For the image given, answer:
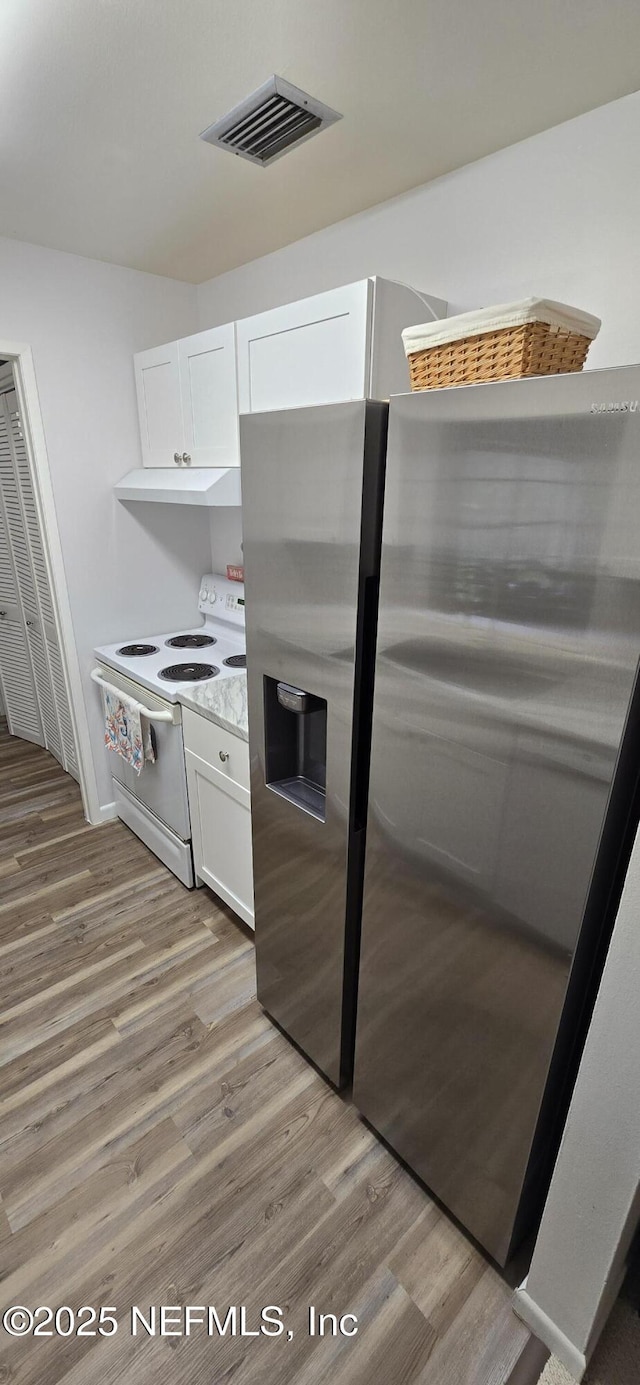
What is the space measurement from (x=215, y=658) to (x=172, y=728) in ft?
1.70

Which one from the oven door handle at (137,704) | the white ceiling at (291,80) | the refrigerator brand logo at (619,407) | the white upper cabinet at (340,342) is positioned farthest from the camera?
the oven door handle at (137,704)

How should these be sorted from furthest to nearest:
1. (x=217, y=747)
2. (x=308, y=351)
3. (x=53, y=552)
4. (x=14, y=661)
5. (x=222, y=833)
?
(x=14, y=661) < (x=53, y=552) < (x=222, y=833) < (x=217, y=747) < (x=308, y=351)

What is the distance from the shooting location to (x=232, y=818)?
203 cm

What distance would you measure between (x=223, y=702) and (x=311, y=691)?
75cm

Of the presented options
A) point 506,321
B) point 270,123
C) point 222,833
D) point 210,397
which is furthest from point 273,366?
point 222,833

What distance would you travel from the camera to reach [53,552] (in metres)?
2.56

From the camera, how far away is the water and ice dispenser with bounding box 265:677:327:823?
154cm

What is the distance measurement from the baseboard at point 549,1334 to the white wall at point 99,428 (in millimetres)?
2449

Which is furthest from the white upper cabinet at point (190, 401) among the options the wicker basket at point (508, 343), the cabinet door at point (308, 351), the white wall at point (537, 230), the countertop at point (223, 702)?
the wicker basket at point (508, 343)

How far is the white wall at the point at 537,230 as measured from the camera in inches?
51.8

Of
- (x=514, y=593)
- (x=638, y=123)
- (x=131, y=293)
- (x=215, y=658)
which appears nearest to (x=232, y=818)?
(x=215, y=658)

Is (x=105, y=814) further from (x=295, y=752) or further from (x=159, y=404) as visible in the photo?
(x=159, y=404)

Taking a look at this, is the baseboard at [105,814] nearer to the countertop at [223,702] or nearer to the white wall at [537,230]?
the countertop at [223,702]

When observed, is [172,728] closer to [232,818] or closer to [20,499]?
[232,818]
